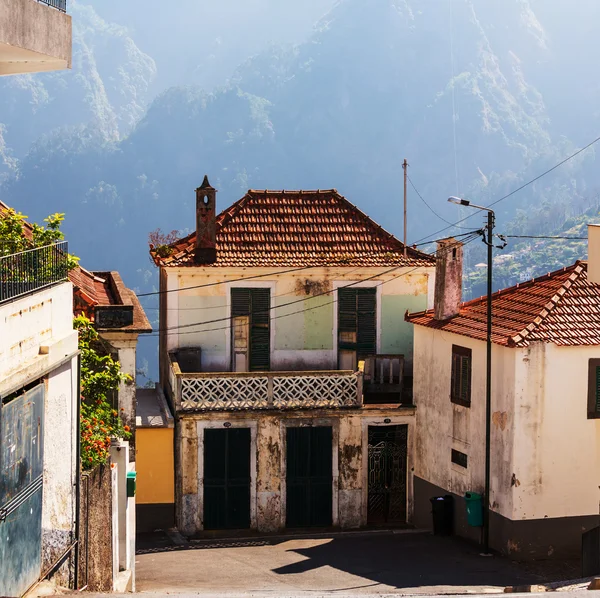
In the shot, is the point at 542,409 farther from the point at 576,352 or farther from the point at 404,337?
the point at 404,337

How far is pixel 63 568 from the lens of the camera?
16453 millimetres

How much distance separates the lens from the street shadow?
24422 mm

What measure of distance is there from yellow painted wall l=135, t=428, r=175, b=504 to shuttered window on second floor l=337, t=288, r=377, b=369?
241 inches

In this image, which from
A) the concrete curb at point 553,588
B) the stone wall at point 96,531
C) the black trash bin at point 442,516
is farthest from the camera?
the black trash bin at point 442,516

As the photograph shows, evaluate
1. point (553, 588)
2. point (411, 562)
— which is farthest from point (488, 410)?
point (553, 588)

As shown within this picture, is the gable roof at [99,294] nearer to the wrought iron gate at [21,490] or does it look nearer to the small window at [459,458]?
the wrought iron gate at [21,490]

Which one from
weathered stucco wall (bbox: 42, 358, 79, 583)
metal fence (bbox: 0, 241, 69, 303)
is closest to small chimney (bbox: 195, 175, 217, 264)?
metal fence (bbox: 0, 241, 69, 303)

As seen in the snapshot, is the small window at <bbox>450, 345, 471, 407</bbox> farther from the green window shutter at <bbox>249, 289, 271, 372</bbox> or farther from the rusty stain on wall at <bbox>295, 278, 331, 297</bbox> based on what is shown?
the green window shutter at <bbox>249, 289, 271, 372</bbox>

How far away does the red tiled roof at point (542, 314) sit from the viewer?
2698 centimetres

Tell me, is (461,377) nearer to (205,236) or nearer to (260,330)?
(260,330)

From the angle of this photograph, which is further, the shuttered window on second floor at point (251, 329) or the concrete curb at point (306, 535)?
the shuttered window on second floor at point (251, 329)

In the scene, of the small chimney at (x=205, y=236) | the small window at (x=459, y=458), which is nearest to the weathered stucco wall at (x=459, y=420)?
the small window at (x=459, y=458)

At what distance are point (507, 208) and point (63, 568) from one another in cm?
17520

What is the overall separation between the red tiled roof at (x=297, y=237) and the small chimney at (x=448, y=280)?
277cm
